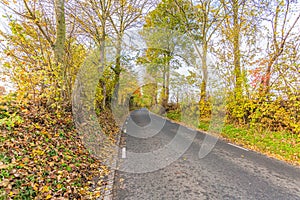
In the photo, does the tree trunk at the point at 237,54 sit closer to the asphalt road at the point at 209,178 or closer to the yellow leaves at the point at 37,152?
the asphalt road at the point at 209,178

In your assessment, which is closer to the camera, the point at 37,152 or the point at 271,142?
the point at 37,152

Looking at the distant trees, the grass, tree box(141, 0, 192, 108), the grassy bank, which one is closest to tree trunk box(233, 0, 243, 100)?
the distant trees

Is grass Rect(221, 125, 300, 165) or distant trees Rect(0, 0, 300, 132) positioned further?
grass Rect(221, 125, 300, 165)

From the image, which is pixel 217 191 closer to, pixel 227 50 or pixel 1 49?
pixel 1 49

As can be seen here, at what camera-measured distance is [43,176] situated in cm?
288

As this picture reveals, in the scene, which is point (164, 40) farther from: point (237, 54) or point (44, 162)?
point (44, 162)

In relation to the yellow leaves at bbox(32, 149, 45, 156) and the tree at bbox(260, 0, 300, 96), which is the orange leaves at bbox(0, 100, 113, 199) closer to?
the yellow leaves at bbox(32, 149, 45, 156)

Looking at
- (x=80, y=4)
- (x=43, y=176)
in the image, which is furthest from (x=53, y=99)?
(x=80, y=4)

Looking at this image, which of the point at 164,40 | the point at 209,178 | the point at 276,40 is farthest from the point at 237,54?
the point at 164,40

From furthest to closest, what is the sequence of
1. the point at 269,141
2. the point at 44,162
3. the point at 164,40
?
the point at 164,40 → the point at 269,141 → the point at 44,162

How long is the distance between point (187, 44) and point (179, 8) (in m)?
3.02

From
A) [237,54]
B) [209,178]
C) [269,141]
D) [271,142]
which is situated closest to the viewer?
[209,178]

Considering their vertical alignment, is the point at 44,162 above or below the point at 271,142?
above

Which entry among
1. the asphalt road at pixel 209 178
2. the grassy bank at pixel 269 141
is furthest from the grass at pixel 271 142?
the asphalt road at pixel 209 178
